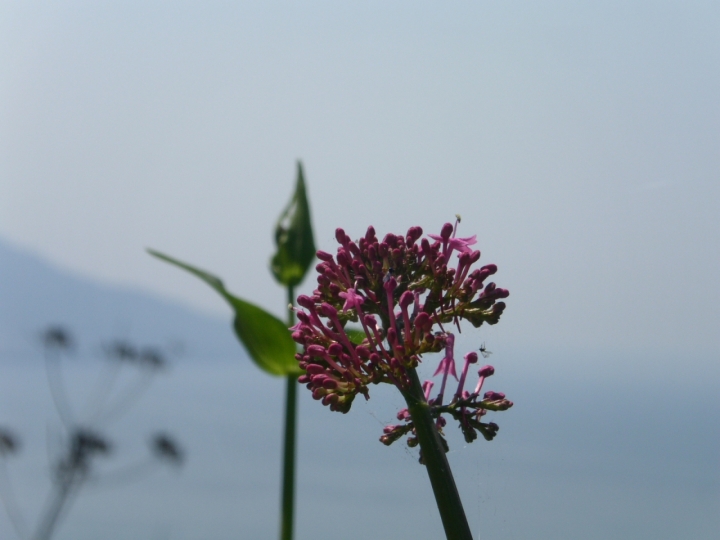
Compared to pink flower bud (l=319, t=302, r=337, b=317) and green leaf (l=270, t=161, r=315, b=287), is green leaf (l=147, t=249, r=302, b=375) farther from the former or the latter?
pink flower bud (l=319, t=302, r=337, b=317)

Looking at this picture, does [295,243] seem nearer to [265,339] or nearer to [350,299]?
[265,339]

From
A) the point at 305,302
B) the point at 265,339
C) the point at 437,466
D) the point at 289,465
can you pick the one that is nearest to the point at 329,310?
the point at 305,302

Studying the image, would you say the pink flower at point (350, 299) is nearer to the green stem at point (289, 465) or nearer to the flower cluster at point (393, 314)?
the flower cluster at point (393, 314)

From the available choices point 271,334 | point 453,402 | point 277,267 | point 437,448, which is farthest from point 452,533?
point 277,267

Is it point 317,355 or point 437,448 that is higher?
point 317,355

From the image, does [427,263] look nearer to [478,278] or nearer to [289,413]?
[478,278]

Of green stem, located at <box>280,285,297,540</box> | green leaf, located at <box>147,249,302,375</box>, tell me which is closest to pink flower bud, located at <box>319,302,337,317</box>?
green stem, located at <box>280,285,297,540</box>
